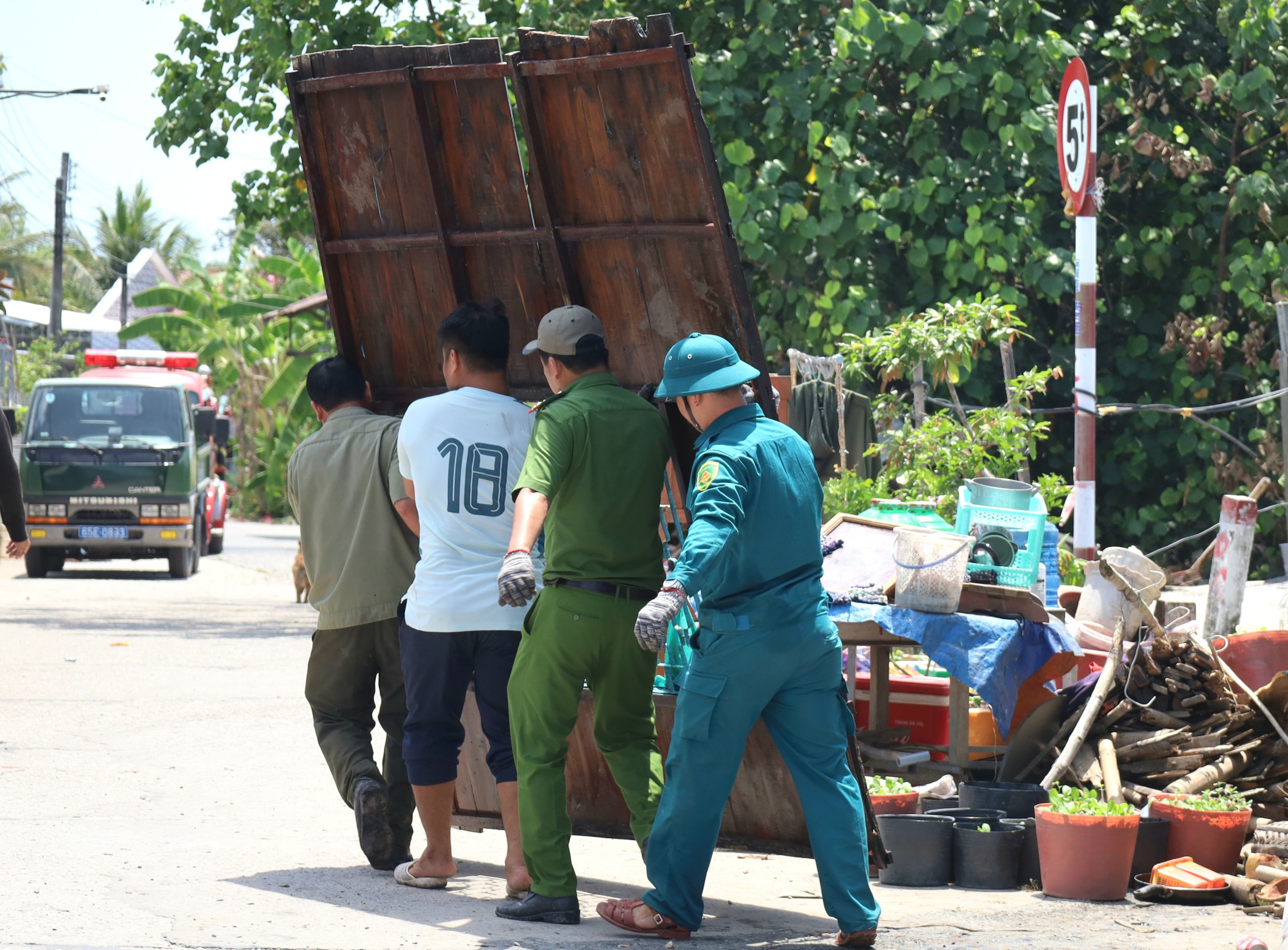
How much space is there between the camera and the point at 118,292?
184ft

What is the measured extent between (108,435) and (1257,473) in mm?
13485

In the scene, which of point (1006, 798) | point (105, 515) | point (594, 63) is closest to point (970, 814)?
point (1006, 798)

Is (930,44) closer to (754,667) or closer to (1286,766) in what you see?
(1286,766)

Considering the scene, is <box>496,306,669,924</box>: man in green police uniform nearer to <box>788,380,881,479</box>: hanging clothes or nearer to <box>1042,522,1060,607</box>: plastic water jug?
<box>1042,522,1060,607</box>: plastic water jug

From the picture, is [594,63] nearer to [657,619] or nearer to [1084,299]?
[657,619]

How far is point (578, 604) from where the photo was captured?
4.91m

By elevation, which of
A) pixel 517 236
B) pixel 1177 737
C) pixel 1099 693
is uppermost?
pixel 517 236

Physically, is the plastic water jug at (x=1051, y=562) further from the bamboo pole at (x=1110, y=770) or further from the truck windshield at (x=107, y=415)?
the truck windshield at (x=107, y=415)

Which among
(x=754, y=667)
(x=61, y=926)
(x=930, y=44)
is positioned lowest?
(x=61, y=926)

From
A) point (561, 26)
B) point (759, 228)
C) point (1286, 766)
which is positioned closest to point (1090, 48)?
point (759, 228)

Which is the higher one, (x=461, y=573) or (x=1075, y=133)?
(x=1075, y=133)

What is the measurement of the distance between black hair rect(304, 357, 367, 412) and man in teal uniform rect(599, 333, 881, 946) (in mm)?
1611

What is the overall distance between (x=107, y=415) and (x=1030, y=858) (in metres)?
→ 16.2

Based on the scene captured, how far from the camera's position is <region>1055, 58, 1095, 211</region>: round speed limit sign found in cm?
934
